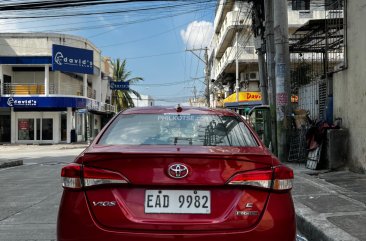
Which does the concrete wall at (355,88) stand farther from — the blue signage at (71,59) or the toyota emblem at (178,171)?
the blue signage at (71,59)

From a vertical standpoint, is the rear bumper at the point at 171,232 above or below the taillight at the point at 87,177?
below

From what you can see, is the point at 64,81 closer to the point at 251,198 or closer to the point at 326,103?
the point at 326,103

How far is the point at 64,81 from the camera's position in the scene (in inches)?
1508

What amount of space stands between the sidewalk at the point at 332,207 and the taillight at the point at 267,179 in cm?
187

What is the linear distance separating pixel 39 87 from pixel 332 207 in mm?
33522

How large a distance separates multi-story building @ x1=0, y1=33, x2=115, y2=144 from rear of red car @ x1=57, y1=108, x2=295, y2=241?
110ft

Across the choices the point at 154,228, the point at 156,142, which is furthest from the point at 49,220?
the point at 154,228

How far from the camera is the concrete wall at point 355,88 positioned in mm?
10031

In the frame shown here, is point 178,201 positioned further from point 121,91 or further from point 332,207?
point 121,91

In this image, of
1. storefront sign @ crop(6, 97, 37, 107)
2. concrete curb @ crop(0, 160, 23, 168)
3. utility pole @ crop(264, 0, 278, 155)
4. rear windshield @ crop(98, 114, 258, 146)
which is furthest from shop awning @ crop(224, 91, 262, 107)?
rear windshield @ crop(98, 114, 258, 146)

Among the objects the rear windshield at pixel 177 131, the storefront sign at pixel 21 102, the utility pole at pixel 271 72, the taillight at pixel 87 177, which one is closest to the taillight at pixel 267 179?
the rear windshield at pixel 177 131

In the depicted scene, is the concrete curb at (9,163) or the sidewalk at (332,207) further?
the concrete curb at (9,163)

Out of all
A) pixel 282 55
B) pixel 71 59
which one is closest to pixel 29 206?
pixel 282 55

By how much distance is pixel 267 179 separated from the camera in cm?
336
